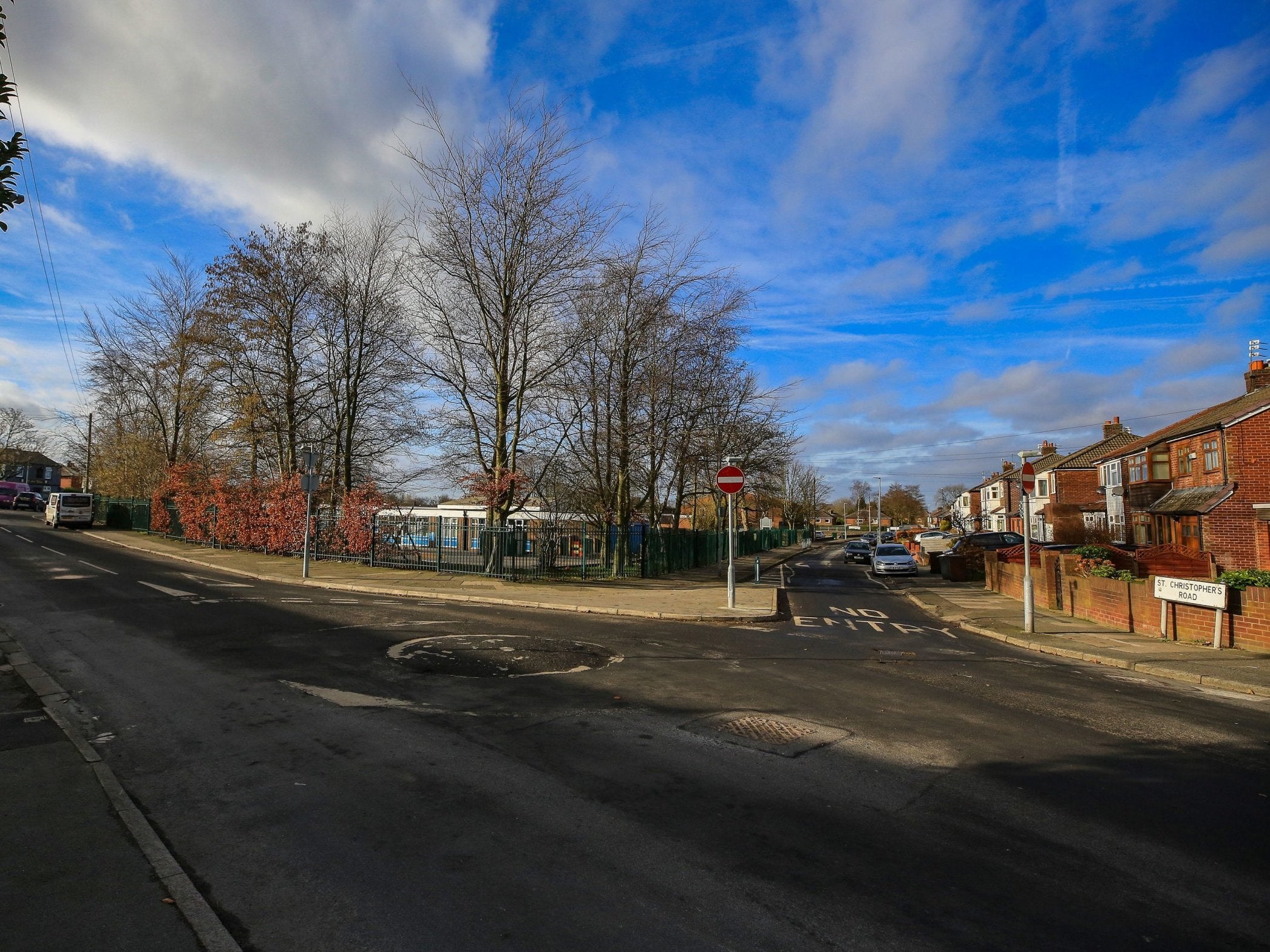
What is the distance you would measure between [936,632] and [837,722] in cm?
839

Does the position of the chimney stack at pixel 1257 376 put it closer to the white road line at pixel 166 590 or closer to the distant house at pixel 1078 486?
the distant house at pixel 1078 486

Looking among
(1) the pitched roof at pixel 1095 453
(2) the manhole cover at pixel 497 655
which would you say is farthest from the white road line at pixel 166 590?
(1) the pitched roof at pixel 1095 453

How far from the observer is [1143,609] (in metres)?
13.1

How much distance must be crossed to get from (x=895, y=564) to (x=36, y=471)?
4926 inches

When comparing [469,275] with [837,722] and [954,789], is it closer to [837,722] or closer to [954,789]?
[837,722]

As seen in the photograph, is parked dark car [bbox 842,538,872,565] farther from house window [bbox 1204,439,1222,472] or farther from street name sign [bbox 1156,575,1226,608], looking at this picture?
street name sign [bbox 1156,575,1226,608]

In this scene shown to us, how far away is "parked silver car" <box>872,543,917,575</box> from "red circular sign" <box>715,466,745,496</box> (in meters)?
18.2

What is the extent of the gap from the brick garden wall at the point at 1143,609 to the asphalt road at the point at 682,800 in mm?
3427

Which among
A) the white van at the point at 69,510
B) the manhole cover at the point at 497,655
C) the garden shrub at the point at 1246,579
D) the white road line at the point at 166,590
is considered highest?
the white van at the point at 69,510

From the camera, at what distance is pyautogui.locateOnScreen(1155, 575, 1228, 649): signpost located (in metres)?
11.3

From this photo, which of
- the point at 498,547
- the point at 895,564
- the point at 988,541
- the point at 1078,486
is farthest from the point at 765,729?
the point at 1078,486

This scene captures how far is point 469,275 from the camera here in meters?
22.0

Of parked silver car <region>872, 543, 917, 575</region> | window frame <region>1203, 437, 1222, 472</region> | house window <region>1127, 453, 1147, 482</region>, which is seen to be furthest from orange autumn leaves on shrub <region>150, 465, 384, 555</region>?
house window <region>1127, 453, 1147, 482</region>

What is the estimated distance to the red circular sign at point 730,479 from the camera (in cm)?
1522
